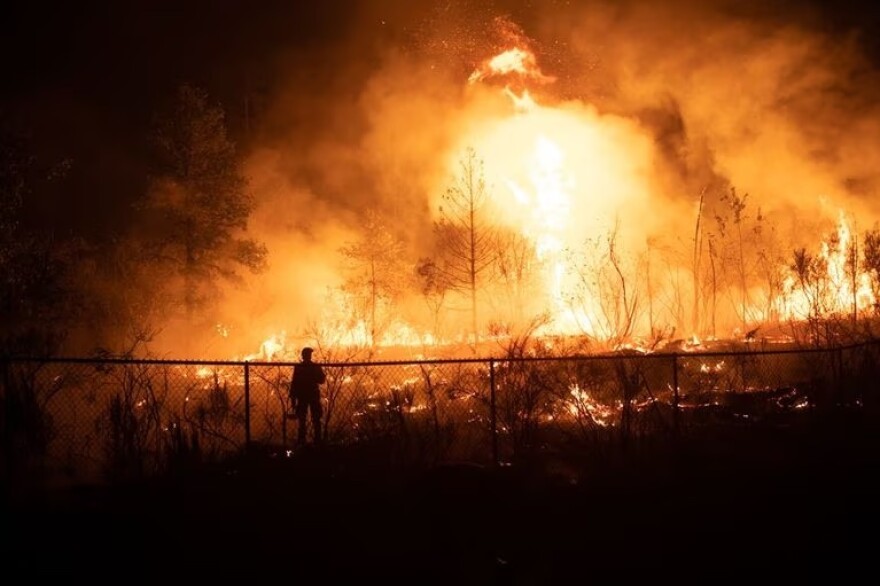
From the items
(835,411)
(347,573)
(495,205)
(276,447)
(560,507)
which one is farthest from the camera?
(495,205)

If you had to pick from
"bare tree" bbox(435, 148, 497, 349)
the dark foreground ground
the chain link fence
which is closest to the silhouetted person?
the chain link fence

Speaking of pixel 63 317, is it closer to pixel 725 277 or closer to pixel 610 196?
pixel 610 196

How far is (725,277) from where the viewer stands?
30703 millimetres

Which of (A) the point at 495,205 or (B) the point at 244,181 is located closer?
(B) the point at 244,181

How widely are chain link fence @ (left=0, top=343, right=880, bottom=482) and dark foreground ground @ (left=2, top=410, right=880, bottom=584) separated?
2.29 feet

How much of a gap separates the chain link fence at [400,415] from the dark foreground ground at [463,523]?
0.70 metres

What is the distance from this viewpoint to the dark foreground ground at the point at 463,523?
6.11 metres

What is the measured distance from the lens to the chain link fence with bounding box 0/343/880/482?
9227 mm

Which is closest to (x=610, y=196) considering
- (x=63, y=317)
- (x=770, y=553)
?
(x=63, y=317)

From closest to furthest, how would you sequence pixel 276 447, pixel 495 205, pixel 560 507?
pixel 560 507, pixel 276 447, pixel 495 205

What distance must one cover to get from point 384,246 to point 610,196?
9.58 meters

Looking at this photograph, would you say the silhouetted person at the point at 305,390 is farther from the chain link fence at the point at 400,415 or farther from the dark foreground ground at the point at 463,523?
the dark foreground ground at the point at 463,523

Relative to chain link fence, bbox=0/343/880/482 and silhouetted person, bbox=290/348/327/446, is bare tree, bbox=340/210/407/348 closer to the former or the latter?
chain link fence, bbox=0/343/880/482

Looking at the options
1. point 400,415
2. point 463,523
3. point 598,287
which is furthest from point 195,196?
point 463,523
